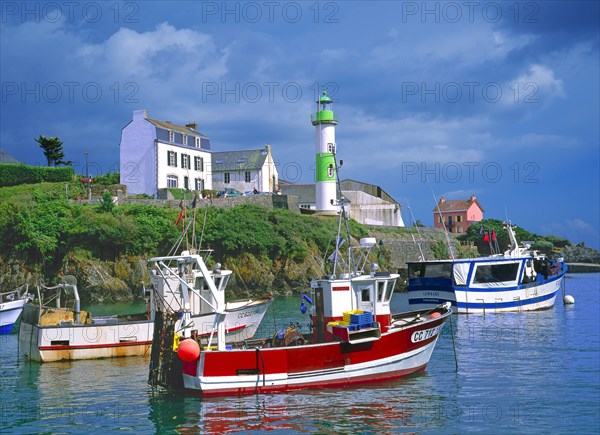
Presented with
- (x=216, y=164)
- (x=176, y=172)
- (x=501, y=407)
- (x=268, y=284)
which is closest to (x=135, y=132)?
(x=176, y=172)

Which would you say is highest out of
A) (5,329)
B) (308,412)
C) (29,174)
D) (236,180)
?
(236,180)

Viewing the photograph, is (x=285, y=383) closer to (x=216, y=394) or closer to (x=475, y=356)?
(x=216, y=394)

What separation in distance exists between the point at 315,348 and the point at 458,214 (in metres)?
90.4

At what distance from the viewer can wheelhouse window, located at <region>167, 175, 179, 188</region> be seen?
63244 mm

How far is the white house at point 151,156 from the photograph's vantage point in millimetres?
61562

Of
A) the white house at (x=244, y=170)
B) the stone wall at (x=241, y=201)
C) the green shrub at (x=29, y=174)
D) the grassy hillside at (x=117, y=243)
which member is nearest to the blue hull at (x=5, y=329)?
the grassy hillside at (x=117, y=243)

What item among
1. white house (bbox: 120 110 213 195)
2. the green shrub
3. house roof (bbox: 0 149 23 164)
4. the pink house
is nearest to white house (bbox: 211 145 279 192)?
white house (bbox: 120 110 213 195)

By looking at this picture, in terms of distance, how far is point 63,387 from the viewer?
20.2m

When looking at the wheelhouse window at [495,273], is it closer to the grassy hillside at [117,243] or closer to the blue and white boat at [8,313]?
the grassy hillside at [117,243]

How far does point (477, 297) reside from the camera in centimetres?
3656

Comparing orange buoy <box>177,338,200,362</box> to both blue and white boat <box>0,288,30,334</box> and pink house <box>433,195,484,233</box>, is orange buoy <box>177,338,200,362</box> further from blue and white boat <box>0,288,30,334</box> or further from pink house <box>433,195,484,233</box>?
pink house <box>433,195,484,233</box>

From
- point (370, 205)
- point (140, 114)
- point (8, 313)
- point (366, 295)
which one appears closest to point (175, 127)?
point (140, 114)

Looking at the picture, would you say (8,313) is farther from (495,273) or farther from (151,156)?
(151,156)

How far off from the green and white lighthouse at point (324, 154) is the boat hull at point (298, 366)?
46551 millimetres
